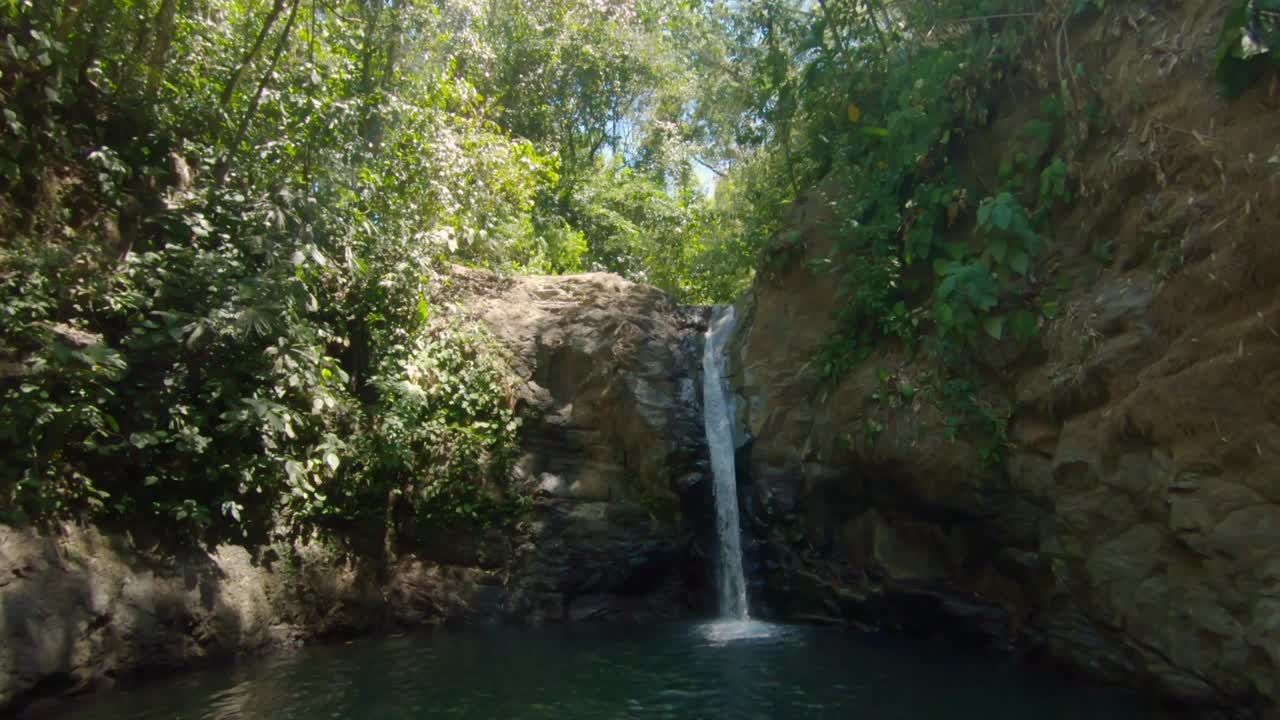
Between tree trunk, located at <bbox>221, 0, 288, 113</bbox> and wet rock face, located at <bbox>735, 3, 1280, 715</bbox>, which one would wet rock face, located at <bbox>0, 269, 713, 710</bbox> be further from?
tree trunk, located at <bbox>221, 0, 288, 113</bbox>

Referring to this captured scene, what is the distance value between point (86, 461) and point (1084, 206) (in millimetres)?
9770

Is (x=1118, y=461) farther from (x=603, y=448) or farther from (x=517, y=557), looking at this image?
(x=517, y=557)

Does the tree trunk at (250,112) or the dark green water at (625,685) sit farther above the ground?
the tree trunk at (250,112)

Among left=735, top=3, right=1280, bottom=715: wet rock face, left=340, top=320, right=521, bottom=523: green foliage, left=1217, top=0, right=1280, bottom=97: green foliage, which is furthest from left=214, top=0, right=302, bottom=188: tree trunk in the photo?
left=1217, top=0, right=1280, bottom=97: green foliage

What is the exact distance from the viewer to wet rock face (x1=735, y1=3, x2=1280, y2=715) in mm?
5449

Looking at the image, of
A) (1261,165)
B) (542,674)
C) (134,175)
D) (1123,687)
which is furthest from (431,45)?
(1123,687)

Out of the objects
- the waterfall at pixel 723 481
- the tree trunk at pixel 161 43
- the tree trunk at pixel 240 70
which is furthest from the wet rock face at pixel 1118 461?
the tree trunk at pixel 161 43

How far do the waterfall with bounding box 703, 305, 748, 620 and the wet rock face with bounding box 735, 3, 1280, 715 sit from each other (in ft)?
3.72

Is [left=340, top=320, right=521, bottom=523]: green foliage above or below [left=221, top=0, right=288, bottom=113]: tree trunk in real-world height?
below

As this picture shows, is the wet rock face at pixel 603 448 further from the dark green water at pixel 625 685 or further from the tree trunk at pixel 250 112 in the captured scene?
the tree trunk at pixel 250 112

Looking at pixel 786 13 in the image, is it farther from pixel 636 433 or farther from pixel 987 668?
pixel 987 668

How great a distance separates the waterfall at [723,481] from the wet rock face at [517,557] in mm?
205

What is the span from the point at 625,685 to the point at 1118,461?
4489 mm

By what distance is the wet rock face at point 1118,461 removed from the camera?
5.45 metres
